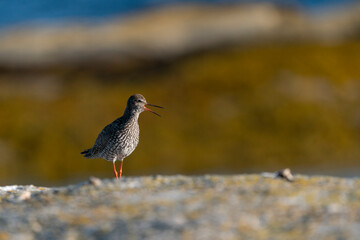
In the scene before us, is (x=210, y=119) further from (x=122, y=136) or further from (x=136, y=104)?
(x=122, y=136)

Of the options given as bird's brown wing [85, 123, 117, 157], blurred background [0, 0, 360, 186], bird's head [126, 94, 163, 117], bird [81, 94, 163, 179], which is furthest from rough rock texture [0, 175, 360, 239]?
blurred background [0, 0, 360, 186]

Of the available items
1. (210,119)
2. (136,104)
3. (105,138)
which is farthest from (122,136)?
(210,119)

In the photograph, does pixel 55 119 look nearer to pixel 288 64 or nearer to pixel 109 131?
pixel 288 64

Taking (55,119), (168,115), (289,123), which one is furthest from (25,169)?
(289,123)

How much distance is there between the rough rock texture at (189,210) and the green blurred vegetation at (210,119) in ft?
116

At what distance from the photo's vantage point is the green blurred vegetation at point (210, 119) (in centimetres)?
5244

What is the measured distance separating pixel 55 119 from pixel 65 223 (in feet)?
171

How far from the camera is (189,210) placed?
8.19 m

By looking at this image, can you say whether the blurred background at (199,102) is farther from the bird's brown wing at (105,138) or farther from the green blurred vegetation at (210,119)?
→ the bird's brown wing at (105,138)

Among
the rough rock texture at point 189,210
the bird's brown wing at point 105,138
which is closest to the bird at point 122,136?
the bird's brown wing at point 105,138

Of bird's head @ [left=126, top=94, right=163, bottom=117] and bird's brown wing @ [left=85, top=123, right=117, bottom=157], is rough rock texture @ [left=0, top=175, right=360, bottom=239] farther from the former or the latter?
bird's head @ [left=126, top=94, right=163, bottom=117]

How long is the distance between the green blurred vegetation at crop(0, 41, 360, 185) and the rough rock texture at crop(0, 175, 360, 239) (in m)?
35.5

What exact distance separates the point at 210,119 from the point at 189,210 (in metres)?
50.7

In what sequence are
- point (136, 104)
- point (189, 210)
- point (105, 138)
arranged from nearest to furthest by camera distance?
1. point (189, 210)
2. point (105, 138)
3. point (136, 104)
